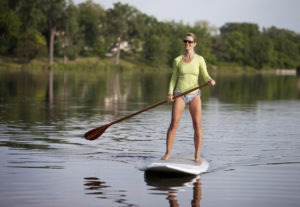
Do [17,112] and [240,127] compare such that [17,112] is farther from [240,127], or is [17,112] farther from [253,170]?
[253,170]

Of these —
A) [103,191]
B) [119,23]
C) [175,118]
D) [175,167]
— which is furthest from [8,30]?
[103,191]

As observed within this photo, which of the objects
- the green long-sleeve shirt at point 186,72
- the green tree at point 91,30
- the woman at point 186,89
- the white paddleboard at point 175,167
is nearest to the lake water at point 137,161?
the white paddleboard at point 175,167

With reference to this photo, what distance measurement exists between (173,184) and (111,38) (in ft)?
363

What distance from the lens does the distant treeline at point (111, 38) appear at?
97.6 m

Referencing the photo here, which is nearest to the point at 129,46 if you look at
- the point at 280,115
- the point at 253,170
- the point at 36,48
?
the point at 36,48

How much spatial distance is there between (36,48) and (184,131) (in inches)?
3101

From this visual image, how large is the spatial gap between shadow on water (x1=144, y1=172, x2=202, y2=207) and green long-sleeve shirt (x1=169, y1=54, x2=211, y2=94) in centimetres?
155

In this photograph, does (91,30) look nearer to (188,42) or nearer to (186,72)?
(186,72)

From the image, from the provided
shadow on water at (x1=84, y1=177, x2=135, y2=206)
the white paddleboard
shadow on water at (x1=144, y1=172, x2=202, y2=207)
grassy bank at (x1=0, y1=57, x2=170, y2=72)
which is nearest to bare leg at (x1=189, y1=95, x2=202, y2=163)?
the white paddleboard

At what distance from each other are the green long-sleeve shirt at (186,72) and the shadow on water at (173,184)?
1.55 metres

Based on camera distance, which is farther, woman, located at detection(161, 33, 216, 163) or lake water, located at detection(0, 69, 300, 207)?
woman, located at detection(161, 33, 216, 163)

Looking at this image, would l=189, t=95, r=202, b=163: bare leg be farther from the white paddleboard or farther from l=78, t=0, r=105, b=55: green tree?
l=78, t=0, r=105, b=55: green tree

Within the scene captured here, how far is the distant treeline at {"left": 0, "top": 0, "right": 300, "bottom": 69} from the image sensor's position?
97562 millimetres

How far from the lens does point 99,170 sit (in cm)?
1046
